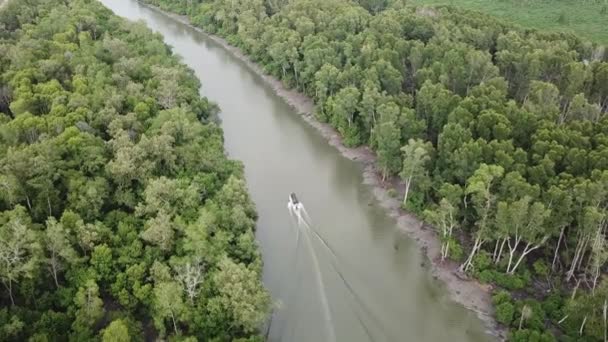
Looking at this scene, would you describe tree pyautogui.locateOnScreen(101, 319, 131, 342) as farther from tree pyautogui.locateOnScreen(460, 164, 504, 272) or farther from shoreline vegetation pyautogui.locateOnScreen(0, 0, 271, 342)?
tree pyautogui.locateOnScreen(460, 164, 504, 272)

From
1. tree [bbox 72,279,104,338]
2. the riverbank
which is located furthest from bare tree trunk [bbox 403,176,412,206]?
tree [bbox 72,279,104,338]

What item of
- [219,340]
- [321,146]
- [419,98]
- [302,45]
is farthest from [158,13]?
[219,340]

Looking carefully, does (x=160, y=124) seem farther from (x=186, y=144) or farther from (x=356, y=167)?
(x=356, y=167)

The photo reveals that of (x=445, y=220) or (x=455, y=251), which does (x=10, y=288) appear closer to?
(x=445, y=220)

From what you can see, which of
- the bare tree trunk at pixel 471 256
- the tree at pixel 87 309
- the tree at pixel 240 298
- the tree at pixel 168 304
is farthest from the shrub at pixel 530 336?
the tree at pixel 87 309

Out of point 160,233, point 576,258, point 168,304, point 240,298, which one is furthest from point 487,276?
point 160,233

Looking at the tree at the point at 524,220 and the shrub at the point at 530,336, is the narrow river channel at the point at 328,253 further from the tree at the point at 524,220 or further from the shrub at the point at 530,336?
the tree at the point at 524,220
